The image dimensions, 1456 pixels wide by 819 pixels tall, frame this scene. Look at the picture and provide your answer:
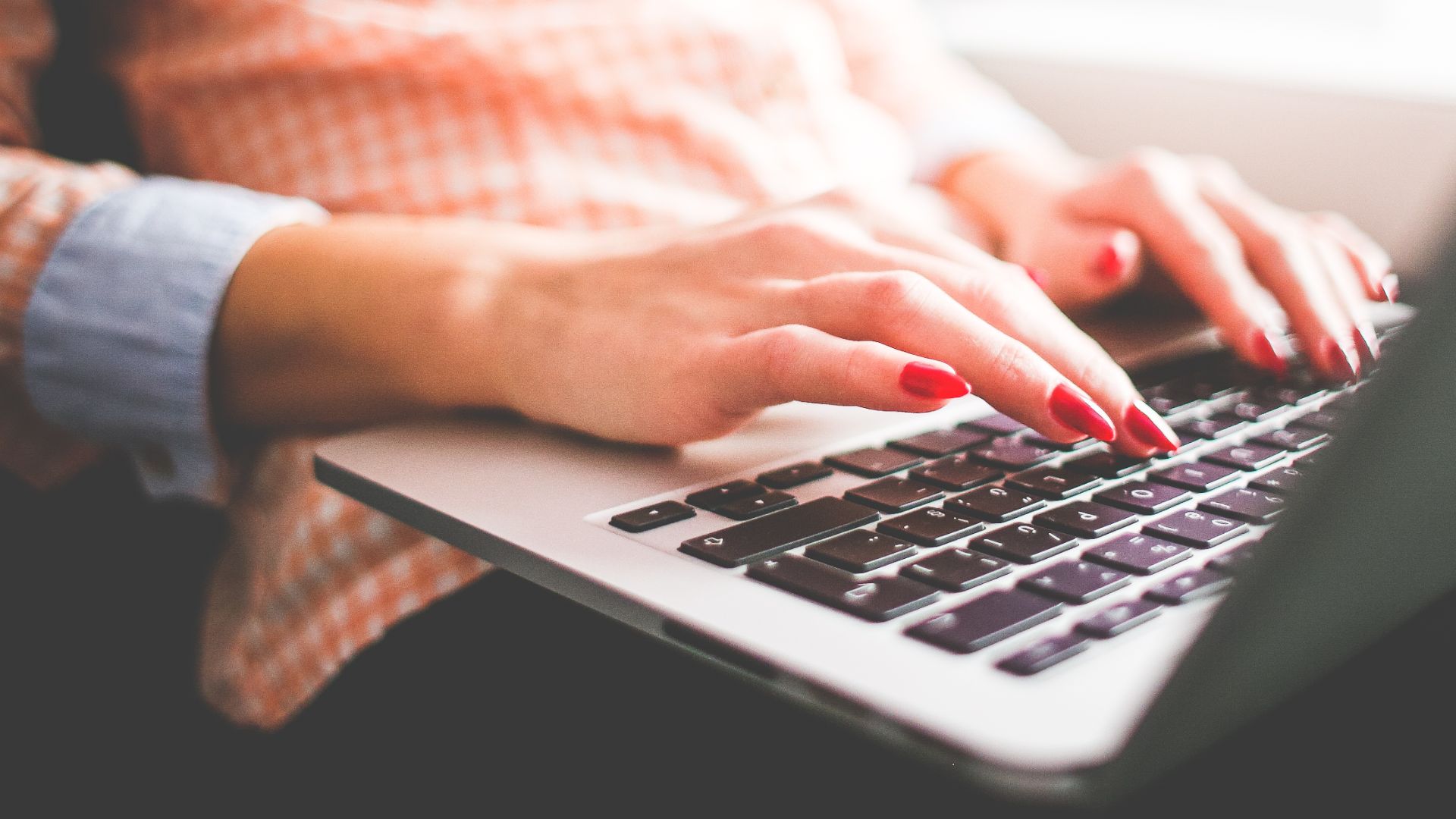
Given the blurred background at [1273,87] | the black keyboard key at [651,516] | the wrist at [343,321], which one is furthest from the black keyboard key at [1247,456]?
the blurred background at [1273,87]

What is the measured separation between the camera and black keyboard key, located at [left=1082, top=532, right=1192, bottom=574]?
31 cm

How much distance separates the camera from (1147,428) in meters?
0.40

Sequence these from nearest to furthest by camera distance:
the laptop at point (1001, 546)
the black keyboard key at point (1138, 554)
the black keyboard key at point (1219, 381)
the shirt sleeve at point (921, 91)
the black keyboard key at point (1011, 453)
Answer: the laptop at point (1001, 546) → the black keyboard key at point (1138, 554) → the black keyboard key at point (1011, 453) → the black keyboard key at point (1219, 381) → the shirt sleeve at point (921, 91)

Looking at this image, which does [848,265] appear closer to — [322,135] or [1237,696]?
[1237,696]

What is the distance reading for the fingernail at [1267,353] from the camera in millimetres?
542

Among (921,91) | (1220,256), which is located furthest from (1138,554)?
(921,91)

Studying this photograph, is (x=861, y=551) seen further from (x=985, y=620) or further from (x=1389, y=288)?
(x=1389, y=288)

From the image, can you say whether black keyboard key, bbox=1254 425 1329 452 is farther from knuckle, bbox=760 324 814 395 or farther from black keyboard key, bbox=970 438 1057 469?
knuckle, bbox=760 324 814 395

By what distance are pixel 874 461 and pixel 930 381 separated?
5cm

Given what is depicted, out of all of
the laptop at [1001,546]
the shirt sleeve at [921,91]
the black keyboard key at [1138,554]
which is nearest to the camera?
the laptop at [1001,546]

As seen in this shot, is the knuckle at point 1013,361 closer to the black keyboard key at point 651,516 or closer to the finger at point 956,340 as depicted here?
Answer: the finger at point 956,340

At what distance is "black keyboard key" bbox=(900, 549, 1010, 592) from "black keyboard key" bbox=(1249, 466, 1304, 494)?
131 millimetres

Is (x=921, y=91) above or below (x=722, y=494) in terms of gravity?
above

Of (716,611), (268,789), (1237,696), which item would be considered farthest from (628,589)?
(268,789)
